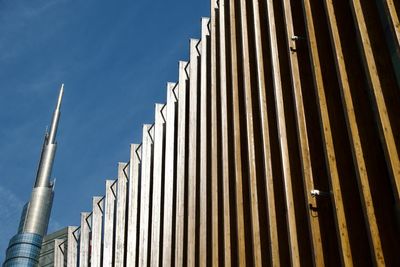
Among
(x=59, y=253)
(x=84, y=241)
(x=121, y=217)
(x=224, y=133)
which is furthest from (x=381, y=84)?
(x=59, y=253)

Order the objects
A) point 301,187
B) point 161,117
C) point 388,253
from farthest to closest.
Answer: point 161,117 → point 301,187 → point 388,253

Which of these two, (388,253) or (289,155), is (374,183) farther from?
(289,155)

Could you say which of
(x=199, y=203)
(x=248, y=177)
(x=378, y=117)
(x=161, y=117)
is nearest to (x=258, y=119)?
(x=248, y=177)

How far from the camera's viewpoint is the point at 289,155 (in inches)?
318

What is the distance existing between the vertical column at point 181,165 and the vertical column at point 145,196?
1.86m

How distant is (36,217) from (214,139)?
83.3 metres

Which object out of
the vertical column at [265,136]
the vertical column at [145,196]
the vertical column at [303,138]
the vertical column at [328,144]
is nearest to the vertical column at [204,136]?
the vertical column at [265,136]

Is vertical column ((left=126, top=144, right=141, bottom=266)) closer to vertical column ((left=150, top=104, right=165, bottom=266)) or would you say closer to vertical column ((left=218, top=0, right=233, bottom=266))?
vertical column ((left=150, top=104, right=165, bottom=266))

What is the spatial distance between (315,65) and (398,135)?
2012mm

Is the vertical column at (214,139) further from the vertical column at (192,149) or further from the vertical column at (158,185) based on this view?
the vertical column at (158,185)

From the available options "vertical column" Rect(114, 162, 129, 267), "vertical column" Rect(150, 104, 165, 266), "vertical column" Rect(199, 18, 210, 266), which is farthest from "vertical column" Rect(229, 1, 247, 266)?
"vertical column" Rect(114, 162, 129, 267)

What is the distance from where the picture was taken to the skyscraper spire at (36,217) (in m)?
85.3

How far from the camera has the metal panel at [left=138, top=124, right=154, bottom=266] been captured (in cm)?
1399

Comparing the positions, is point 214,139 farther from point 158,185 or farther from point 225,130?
point 158,185
